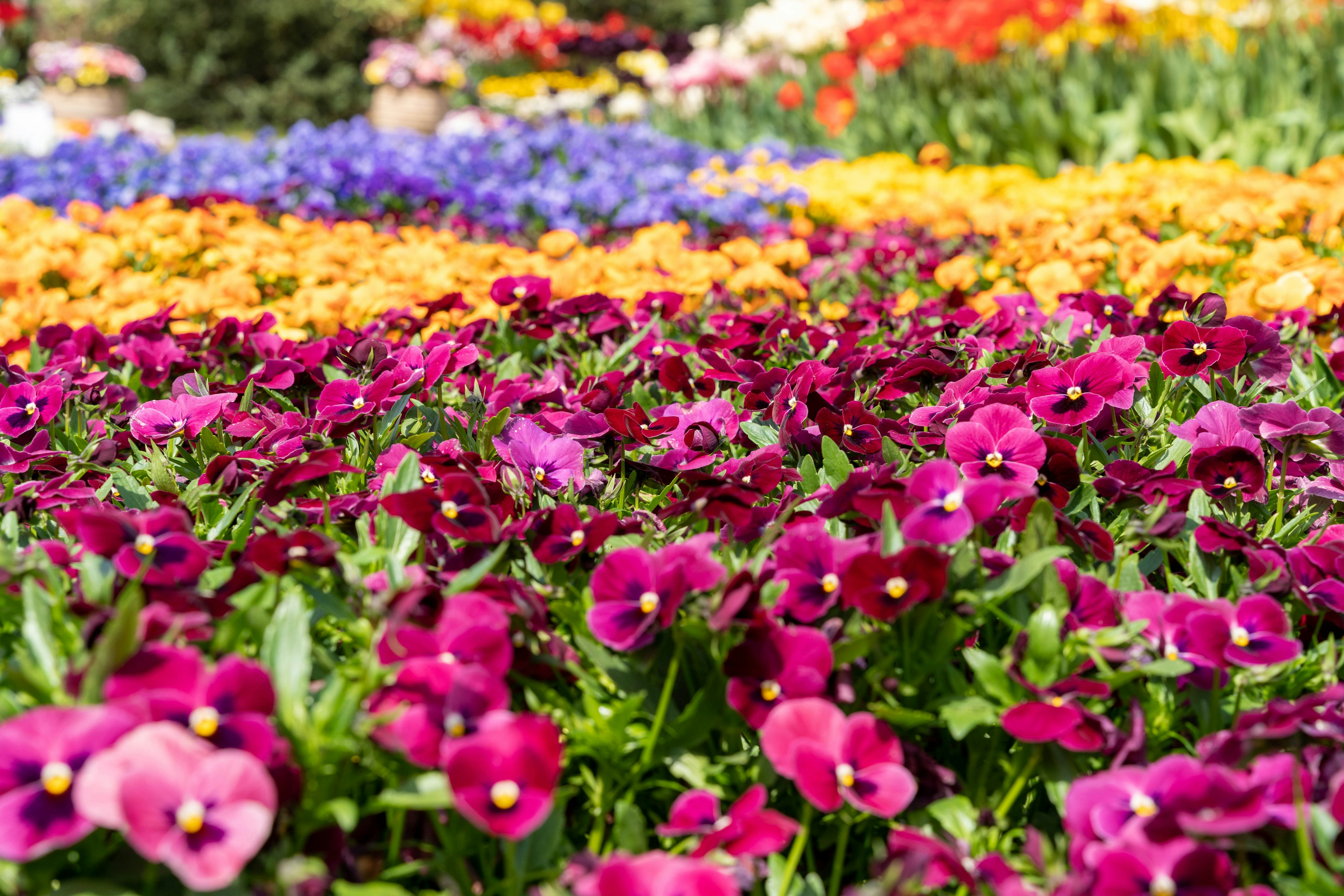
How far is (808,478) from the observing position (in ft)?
5.17

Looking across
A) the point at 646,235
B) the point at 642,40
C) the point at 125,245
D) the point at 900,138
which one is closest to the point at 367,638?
the point at 646,235

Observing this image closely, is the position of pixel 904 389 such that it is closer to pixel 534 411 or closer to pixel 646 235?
pixel 534 411

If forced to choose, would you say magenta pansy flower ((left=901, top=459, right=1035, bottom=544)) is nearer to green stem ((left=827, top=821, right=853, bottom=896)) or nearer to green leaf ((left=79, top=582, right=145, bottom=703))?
green stem ((left=827, top=821, right=853, bottom=896))

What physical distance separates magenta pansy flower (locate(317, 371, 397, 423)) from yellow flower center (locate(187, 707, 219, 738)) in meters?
0.76

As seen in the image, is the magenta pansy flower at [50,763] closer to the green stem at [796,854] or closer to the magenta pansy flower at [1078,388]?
the green stem at [796,854]

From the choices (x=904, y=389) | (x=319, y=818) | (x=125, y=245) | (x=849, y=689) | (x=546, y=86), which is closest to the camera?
(x=319, y=818)

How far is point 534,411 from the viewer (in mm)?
2059

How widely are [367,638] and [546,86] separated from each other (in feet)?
48.2

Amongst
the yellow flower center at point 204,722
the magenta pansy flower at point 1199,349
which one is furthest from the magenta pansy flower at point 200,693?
the magenta pansy flower at point 1199,349

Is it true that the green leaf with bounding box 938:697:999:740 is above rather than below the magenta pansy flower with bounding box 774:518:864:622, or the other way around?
below

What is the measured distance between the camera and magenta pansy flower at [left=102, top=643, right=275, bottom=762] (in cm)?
94

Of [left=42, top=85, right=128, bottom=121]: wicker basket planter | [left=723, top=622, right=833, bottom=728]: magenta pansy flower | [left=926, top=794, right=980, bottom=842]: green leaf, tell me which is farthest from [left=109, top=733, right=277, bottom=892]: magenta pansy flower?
[left=42, top=85, right=128, bottom=121]: wicker basket planter

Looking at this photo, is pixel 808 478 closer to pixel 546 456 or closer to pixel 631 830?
pixel 546 456

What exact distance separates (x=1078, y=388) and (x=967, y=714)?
0.70 m
